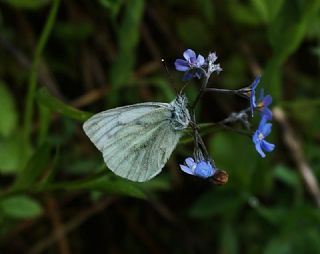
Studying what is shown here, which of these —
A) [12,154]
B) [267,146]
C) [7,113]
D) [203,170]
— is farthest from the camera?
[7,113]

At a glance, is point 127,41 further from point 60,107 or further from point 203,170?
point 203,170

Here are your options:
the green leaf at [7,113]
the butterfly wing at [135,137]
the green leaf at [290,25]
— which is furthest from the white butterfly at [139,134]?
the green leaf at [7,113]

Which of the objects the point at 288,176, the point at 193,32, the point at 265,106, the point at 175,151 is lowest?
the point at 288,176

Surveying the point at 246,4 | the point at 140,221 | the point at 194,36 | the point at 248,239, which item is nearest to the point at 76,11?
the point at 194,36

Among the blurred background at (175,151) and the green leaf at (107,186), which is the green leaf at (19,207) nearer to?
the blurred background at (175,151)

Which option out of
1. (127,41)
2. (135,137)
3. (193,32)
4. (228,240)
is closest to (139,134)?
(135,137)

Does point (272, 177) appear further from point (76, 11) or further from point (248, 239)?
point (76, 11)
